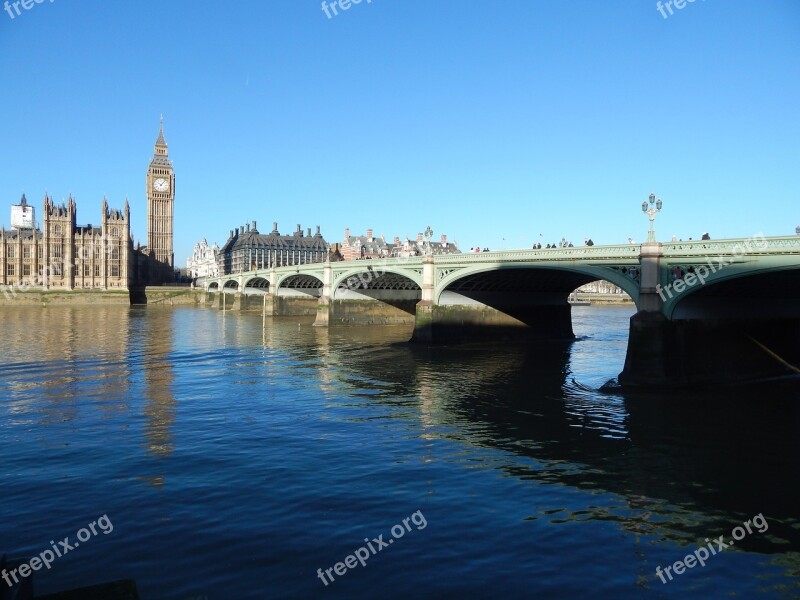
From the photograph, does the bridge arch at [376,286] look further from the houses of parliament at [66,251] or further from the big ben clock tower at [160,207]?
the big ben clock tower at [160,207]

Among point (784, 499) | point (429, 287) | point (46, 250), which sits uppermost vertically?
point (46, 250)

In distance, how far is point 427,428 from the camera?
1997 centimetres

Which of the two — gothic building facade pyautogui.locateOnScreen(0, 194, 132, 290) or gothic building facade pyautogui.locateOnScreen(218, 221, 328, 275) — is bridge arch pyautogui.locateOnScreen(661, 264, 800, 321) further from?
gothic building facade pyautogui.locateOnScreen(218, 221, 328, 275)

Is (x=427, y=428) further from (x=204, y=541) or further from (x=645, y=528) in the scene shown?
(x=204, y=541)

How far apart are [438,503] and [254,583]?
4.79m

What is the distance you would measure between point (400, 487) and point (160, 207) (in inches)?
6676

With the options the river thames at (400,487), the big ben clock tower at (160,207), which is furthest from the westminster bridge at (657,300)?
the big ben clock tower at (160,207)

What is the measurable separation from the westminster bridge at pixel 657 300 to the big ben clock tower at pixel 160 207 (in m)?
124

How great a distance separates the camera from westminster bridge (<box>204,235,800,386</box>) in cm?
2617

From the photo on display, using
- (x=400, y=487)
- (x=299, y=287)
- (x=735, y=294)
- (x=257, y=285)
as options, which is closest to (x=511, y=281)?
(x=735, y=294)

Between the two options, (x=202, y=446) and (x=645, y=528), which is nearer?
(x=645, y=528)

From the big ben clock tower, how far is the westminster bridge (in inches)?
4896

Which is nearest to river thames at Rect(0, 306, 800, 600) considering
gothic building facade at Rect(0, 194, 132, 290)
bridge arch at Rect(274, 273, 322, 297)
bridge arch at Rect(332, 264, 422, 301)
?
bridge arch at Rect(332, 264, 422, 301)

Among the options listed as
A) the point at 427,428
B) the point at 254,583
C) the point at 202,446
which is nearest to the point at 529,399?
the point at 427,428
